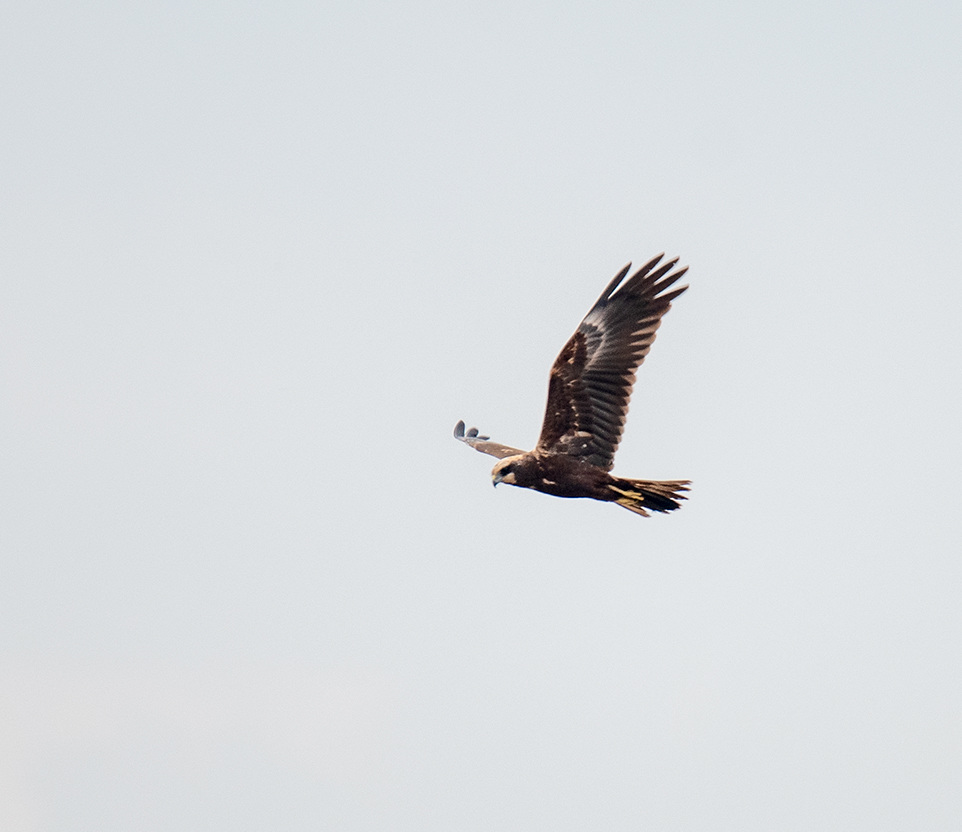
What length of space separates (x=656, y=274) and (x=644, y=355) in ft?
2.83

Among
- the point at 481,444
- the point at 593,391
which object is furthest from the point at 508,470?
the point at 481,444

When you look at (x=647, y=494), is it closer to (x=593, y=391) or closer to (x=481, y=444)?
(x=593, y=391)

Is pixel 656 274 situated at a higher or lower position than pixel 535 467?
higher

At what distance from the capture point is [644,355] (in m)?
10.1

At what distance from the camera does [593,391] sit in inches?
396

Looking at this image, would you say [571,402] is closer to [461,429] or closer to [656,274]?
[656,274]

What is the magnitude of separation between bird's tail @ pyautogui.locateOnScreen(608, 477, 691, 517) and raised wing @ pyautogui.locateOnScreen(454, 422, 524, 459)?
2230mm

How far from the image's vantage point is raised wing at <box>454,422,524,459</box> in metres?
12.7

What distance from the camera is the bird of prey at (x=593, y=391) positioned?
9969 millimetres

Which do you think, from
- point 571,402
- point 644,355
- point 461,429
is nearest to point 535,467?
point 571,402

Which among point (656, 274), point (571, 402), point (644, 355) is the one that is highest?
point (656, 274)

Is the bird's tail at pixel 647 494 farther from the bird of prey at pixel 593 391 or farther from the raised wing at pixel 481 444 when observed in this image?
the raised wing at pixel 481 444

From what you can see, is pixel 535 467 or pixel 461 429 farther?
pixel 461 429

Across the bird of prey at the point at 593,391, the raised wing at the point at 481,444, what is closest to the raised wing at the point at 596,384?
the bird of prey at the point at 593,391
